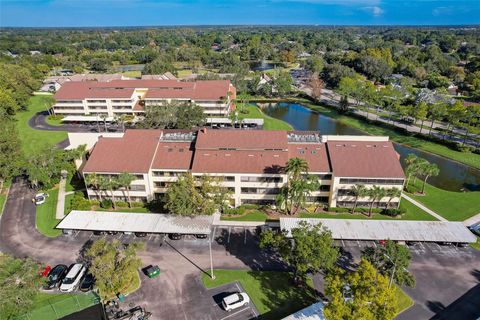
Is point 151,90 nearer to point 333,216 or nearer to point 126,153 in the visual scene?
point 126,153

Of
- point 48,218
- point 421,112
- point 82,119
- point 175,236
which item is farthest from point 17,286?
point 421,112

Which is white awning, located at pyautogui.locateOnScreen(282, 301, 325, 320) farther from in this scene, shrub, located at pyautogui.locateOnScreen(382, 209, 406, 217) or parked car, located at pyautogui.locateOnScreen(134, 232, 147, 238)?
shrub, located at pyautogui.locateOnScreen(382, 209, 406, 217)

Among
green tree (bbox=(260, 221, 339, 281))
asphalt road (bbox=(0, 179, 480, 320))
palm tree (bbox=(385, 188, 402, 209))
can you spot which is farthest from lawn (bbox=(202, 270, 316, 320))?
palm tree (bbox=(385, 188, 402, 209))

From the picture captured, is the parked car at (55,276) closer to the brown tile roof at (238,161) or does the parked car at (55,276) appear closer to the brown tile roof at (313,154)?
the brown tile roof at (238,161)

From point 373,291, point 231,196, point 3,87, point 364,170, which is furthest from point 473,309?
point 3,87

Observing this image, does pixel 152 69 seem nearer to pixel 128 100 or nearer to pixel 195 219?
pixel 128 100

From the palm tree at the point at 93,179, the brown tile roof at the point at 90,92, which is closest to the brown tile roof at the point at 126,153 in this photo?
the palm tree at the point at 93,179
